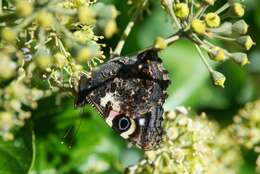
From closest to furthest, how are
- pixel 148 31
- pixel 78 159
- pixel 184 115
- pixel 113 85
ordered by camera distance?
pixel 113 85 → pixel 184 115 → pixel 78 159 → pixel 148 31

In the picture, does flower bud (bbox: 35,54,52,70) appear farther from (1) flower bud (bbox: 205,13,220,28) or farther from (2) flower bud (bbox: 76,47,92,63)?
(1) flower bud (bbox: 205,13,220,28)

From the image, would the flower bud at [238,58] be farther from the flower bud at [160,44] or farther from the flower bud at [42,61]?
the flower bud at [42,61]

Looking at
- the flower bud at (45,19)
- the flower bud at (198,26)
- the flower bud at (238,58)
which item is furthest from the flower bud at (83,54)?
the flower bud at (238,58)

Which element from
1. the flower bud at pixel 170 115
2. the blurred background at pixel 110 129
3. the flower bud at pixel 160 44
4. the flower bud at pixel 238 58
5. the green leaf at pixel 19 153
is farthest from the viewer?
the blurred background at pixel 110 129

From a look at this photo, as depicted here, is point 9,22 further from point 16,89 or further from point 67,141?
point 67,141

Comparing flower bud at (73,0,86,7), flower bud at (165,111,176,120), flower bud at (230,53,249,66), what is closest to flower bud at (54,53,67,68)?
flower bud at (73,0,86,7)

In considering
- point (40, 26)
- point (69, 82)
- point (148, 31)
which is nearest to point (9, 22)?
point (40, 26)
